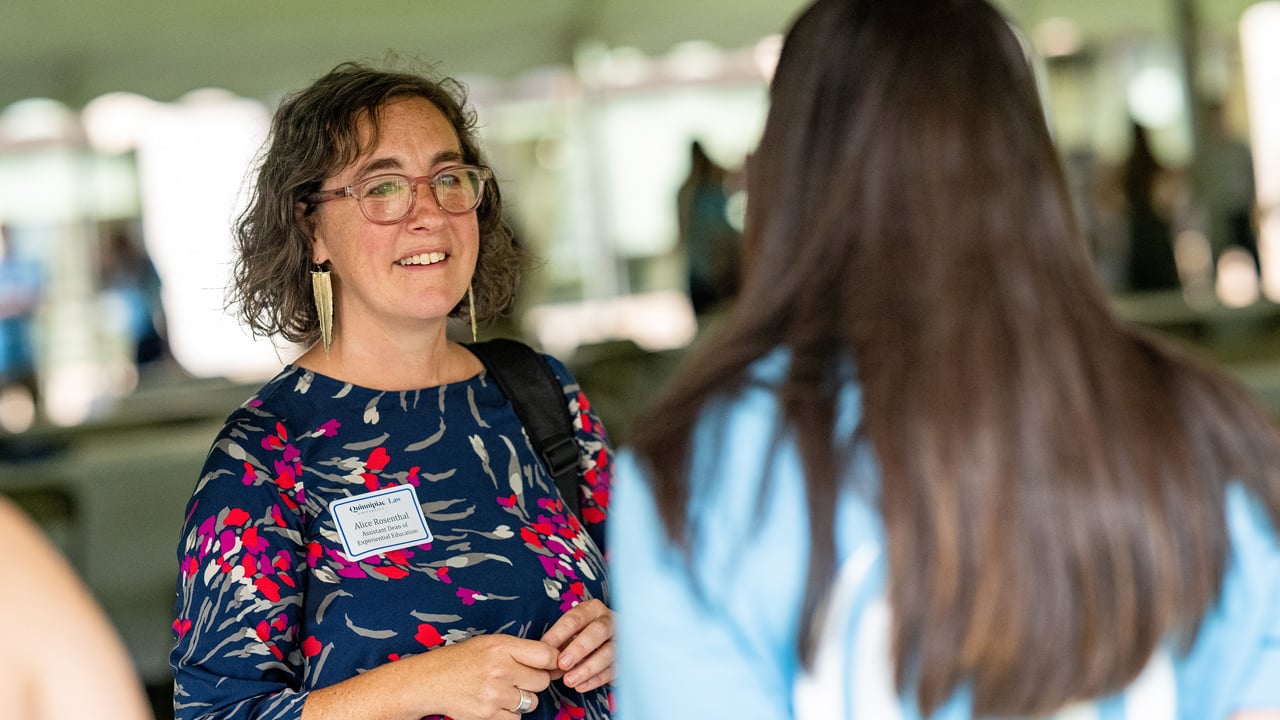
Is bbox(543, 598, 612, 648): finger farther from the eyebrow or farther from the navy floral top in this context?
the eyebrow

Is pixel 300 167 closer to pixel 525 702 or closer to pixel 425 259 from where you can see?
pixel 425 259

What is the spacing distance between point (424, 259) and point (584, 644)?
668 millimetres

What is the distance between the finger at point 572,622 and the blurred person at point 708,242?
5720 millimetres

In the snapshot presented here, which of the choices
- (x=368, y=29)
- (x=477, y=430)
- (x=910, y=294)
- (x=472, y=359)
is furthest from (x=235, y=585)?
(x=368, y=29)

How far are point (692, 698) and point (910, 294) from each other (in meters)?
0.40

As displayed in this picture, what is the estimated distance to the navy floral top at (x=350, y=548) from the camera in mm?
1849

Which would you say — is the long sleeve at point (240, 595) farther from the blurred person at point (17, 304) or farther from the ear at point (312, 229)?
the blurred person at point (17, 304)

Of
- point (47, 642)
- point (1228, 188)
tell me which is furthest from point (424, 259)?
point (1228, 188)

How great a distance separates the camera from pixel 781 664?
1225 millimetres

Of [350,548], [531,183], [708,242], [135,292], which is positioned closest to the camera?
[350,548]

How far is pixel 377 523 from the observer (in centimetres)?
197

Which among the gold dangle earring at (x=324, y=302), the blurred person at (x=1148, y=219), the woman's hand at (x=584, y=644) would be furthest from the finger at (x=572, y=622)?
the blurred person at (x=1148, y=219)

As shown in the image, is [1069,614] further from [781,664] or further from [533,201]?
[533,201]

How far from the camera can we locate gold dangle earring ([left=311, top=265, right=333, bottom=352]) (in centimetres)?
222
